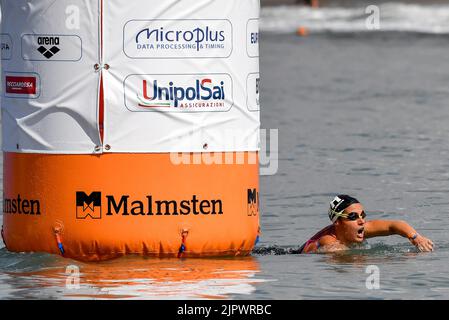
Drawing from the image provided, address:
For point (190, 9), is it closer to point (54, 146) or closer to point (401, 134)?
point (54, 146)

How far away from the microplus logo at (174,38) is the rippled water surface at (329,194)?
1.68 m

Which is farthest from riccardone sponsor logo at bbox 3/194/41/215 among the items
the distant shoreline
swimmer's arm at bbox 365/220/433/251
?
the distant shoreline

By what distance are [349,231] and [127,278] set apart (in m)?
2.72

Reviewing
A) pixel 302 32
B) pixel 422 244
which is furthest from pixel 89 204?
pixel 302 32

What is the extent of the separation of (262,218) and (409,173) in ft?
13.5

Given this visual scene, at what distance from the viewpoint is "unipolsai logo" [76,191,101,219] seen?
12609 millimetres

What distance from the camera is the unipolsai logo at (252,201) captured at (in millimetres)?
13016

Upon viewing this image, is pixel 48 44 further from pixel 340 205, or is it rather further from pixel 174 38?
pixel 340 205

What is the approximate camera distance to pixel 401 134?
2458 cm

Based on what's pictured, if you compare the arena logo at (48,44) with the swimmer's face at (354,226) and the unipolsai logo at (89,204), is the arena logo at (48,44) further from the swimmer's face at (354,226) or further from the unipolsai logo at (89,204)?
the swimmer's face at (354,226)

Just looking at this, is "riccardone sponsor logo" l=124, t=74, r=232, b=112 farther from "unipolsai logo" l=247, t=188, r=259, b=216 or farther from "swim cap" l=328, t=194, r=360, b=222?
"swim cap" l=328, t=194, r=360, b=222

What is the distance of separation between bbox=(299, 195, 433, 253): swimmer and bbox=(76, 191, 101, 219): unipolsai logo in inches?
96.1

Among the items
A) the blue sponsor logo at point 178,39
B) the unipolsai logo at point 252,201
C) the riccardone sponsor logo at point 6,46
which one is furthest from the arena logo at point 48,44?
the unipolsai logo at point 252,201

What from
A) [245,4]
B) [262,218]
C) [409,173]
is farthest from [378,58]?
[245,4]
